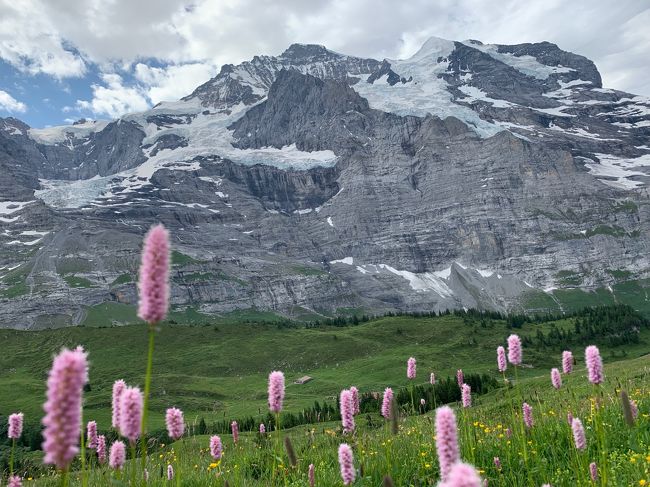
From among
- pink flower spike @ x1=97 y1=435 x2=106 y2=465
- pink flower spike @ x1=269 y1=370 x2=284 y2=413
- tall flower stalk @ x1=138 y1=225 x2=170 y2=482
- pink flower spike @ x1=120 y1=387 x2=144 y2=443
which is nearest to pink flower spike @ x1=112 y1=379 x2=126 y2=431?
pink flower spike @ x1=120 y1=387 x2=144 y2=443

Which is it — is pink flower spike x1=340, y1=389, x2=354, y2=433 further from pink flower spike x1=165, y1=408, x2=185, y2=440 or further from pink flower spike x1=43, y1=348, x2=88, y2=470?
pink flower spike x1=43, y1=348, x2=88, y2=470

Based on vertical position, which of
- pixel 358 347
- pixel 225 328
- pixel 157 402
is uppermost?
pixel 225 328

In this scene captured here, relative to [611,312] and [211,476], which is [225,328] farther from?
[211,476]

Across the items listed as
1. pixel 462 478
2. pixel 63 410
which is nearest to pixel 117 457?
pixel 63 410

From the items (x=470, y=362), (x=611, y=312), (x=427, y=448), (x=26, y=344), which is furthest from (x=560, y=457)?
(x=611, y=312)

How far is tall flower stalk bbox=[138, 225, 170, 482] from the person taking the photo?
3.34m

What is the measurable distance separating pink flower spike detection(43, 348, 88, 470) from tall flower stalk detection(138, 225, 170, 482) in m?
0.48

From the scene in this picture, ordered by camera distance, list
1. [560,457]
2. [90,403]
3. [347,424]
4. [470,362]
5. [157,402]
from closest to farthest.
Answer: [347,424] < [560,457] < [90,403] < [157,402] < [470,362]

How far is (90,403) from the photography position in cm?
8156

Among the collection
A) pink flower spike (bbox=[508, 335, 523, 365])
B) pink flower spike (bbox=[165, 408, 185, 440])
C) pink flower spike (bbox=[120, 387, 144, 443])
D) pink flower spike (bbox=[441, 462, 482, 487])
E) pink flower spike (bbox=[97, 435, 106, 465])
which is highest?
pink flower spike (bbox=[508, 335, 523, 365])

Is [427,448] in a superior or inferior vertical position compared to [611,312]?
inferior

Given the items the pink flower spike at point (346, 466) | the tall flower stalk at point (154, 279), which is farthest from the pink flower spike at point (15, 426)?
the pink flower spike at point (346, 466)

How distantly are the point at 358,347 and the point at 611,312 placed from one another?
9320 centimetres

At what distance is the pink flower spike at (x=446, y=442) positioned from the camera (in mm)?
3561
